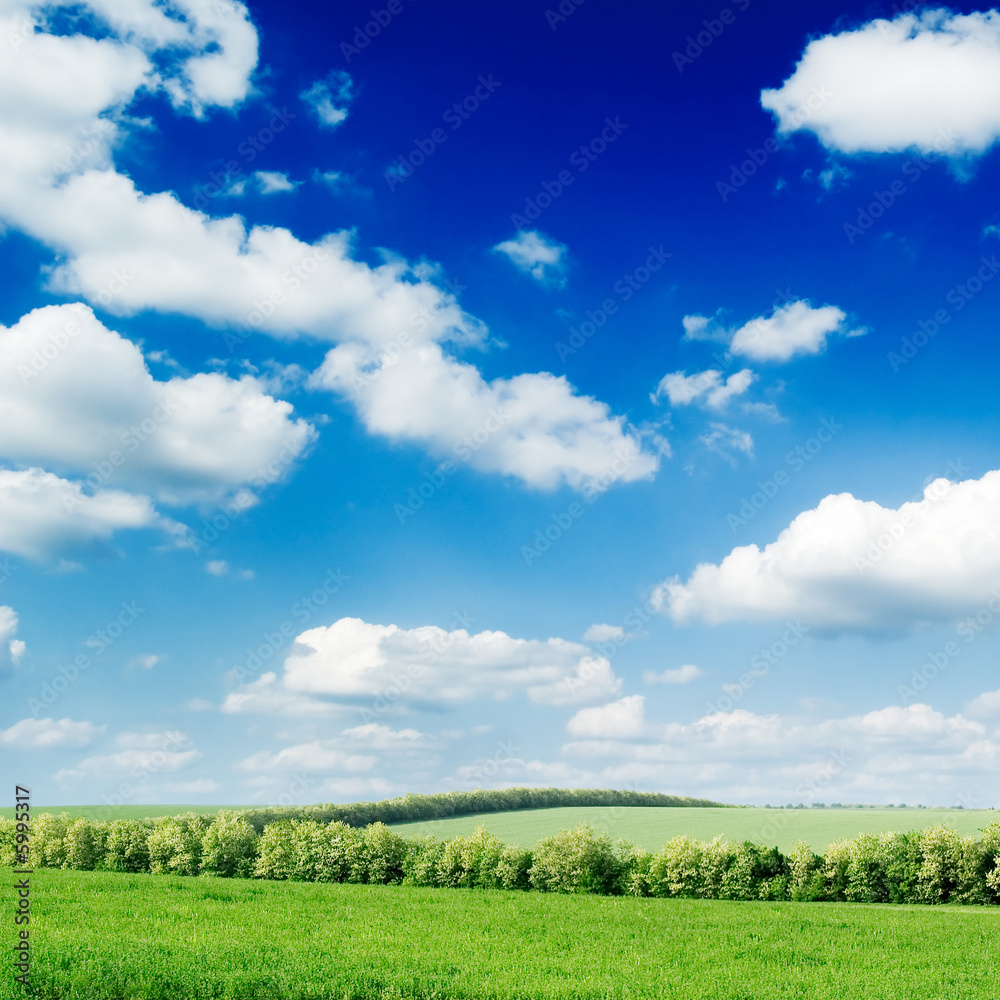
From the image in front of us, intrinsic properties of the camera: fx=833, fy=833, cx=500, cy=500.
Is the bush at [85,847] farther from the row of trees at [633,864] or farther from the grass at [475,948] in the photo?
the grass at [475,948]

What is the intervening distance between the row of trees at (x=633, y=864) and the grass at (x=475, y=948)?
233 inches

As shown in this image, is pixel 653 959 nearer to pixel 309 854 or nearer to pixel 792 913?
pixel 792 913

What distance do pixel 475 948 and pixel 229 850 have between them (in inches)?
1454

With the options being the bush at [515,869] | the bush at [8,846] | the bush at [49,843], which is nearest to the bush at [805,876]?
the bush at [515,869]

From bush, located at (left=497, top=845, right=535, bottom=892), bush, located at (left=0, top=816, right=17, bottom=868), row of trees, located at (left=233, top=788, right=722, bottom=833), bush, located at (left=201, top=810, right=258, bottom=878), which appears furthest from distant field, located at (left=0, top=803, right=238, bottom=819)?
bush, located at (left=497, top=845, right=535, bottom=892)

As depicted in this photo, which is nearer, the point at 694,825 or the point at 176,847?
the point at 176,847

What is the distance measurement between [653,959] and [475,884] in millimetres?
27347

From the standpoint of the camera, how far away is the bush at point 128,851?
61.3 metres

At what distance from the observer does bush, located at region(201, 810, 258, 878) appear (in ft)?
185

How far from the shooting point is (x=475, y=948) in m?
26.3

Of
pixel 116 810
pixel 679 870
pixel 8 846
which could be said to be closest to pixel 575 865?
pixel 679 870

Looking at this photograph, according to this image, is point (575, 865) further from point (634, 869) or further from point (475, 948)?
point (475, 948)

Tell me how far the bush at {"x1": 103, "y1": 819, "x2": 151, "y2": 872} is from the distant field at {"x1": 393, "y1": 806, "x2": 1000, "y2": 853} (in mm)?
20748

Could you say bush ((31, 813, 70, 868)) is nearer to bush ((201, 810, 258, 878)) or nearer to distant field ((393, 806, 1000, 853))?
bush ((201, 810, 258, 878))
